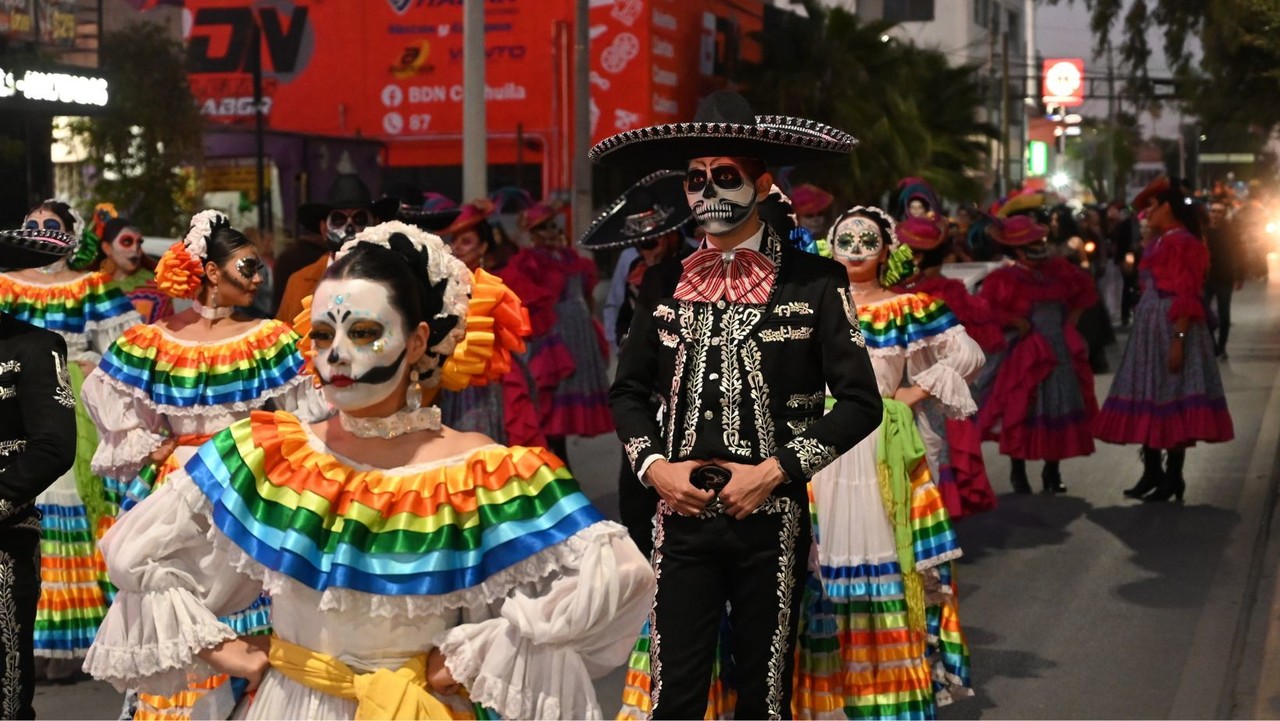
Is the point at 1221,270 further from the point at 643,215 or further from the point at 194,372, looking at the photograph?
the point at 194,372

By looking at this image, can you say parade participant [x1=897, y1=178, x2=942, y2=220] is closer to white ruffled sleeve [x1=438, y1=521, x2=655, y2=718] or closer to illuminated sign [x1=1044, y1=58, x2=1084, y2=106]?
white ruffled sleeve [x1=438, y1=521, x2=655, y2=718]

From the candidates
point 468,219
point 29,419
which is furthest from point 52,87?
point 29,419

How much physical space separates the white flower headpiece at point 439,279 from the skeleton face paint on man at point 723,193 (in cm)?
152

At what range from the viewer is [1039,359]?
13.9 m

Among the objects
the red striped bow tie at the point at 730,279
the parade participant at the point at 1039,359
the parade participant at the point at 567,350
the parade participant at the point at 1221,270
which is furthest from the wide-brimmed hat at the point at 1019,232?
the parade participant at the point at 1221,270

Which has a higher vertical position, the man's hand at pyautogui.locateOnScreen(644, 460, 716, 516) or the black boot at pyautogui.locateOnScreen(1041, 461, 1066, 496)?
the man's hand at pyautogui.locateOnScreen(644, 460, 716, 516)

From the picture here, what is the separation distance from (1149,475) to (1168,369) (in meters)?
0.88

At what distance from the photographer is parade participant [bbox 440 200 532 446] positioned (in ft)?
35.0

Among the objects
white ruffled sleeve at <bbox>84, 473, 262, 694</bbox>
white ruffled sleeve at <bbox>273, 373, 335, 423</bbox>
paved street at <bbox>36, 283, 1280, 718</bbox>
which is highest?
white ruffled sleeve at <bbox>273, 373, 335, 423</bbox>

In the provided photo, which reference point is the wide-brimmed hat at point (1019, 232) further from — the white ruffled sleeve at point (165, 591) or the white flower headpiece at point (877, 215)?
the white ruffled sleeve at point (165, 591)

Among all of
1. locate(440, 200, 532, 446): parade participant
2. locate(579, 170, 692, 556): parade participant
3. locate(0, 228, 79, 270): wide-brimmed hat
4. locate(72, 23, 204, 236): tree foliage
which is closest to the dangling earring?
locate(0, 228, 79, 270): wide-brimmed hat

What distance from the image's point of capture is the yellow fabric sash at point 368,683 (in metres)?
3.82

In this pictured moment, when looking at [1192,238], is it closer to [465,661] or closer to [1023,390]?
[1023,390]

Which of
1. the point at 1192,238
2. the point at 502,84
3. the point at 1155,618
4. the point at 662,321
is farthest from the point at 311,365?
the point at 502,84
